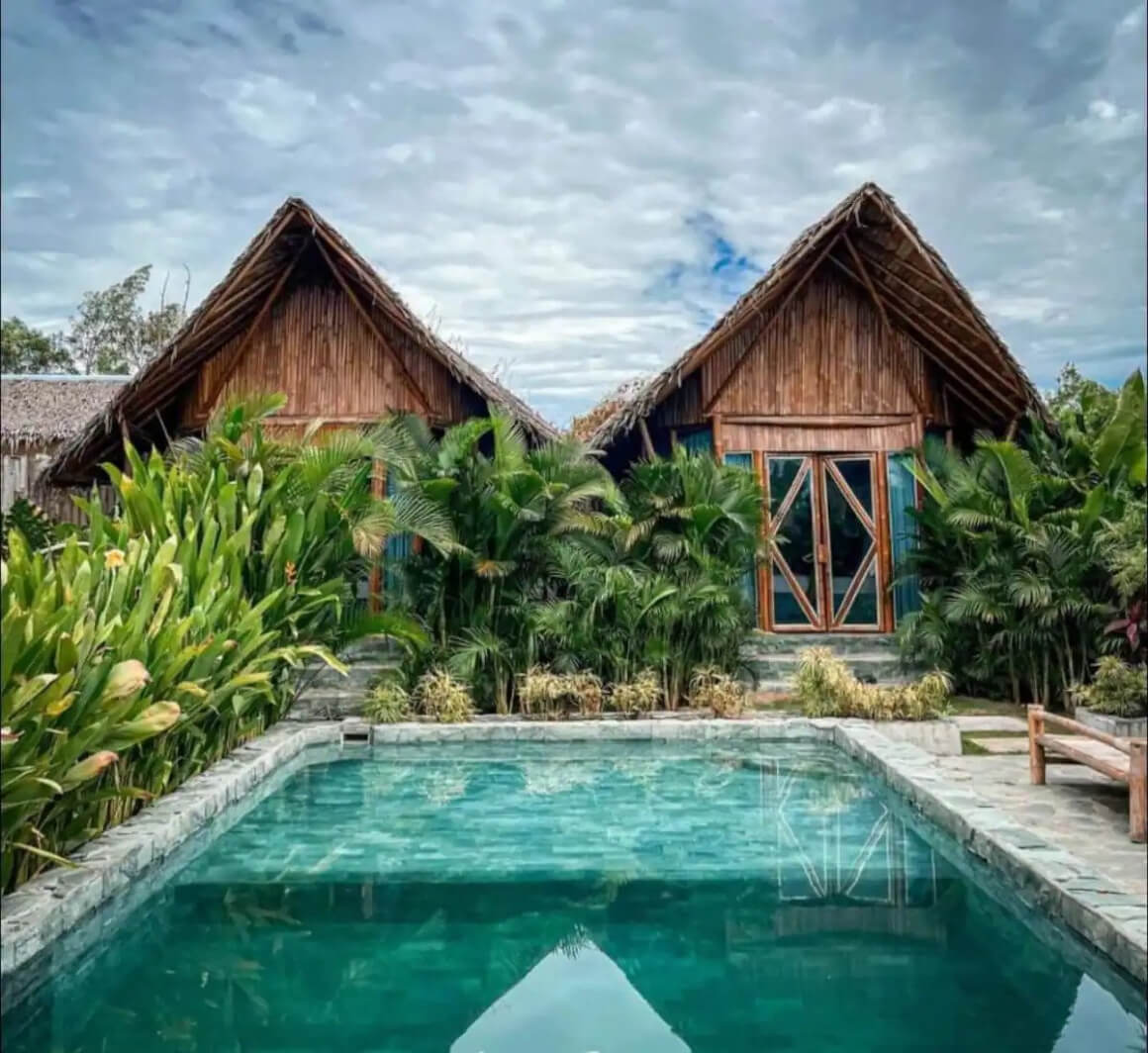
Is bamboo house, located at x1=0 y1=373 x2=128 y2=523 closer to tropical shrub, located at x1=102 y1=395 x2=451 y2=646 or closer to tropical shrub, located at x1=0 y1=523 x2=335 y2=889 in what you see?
tropical shrub, located at x1=102 y1=395 x2=451 y2=646

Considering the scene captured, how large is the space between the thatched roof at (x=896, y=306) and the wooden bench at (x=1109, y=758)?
5.27 m

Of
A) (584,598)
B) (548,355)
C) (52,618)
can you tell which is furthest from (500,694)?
(548,355)

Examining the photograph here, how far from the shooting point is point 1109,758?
5.57m

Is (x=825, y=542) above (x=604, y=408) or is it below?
below

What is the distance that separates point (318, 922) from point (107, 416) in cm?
779

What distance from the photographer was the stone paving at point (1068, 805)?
4500 millimetres

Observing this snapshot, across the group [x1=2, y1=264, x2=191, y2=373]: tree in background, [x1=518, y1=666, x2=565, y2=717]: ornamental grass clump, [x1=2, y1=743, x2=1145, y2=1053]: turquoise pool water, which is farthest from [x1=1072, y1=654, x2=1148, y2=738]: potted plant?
[x1=2, y1=264, x2=191, y2=373]: tree in background

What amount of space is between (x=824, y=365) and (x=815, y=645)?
3033mm

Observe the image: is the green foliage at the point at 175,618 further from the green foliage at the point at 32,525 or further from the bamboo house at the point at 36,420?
the bamboo house at the point at 36,420

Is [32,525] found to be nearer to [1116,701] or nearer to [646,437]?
[646,437]

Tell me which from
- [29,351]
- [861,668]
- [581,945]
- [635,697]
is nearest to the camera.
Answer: [581,945]

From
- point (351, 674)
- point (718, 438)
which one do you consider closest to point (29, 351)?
point (351, 674)

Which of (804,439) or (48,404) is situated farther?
(48,404)

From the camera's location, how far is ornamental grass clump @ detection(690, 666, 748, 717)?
29.3ft
